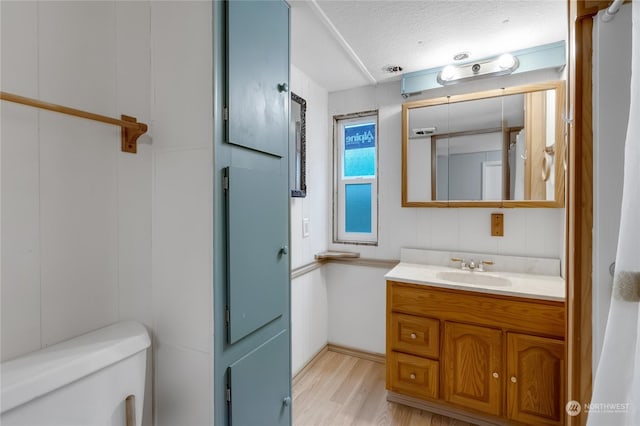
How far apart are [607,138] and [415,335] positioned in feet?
4.68

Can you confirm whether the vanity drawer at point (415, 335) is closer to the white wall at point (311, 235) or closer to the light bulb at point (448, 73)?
the white wall at point (311, 235)

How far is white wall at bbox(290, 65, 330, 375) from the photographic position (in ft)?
6.89

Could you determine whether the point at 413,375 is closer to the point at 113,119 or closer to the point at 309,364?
the point at 309,364

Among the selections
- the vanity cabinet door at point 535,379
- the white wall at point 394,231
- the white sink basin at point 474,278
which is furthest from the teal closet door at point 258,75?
the vanity cabinet door at point 535,379

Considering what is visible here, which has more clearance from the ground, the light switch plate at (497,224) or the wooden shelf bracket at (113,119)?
the wooden shelf bracket at (113,119)

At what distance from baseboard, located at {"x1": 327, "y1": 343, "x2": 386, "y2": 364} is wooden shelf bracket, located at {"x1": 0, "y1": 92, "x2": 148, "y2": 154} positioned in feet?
7.21

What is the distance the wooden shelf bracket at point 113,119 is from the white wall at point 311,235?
3.64ft

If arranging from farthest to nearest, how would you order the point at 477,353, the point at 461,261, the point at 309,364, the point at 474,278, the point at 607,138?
1. the point at 309,364
2. the point at 461,261
3. the point at 474,278
4. the point at 477,353
5. the point at 607,138

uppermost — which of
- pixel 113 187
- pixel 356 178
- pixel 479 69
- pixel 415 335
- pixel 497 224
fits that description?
pixel 479 69

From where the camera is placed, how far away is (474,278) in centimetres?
192

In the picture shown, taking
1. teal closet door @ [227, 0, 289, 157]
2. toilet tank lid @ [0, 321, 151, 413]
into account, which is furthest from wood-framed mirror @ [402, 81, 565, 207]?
toilet tank lid @ [0, 321, 151, 413]

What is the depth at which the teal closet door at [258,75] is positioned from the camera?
3.42 feet

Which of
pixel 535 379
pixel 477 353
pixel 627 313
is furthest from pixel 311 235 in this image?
pixel 627 313

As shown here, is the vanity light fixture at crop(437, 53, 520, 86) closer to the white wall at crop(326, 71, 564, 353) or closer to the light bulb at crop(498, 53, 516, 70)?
the light bulb at crop(498, 53, 516, 70)
